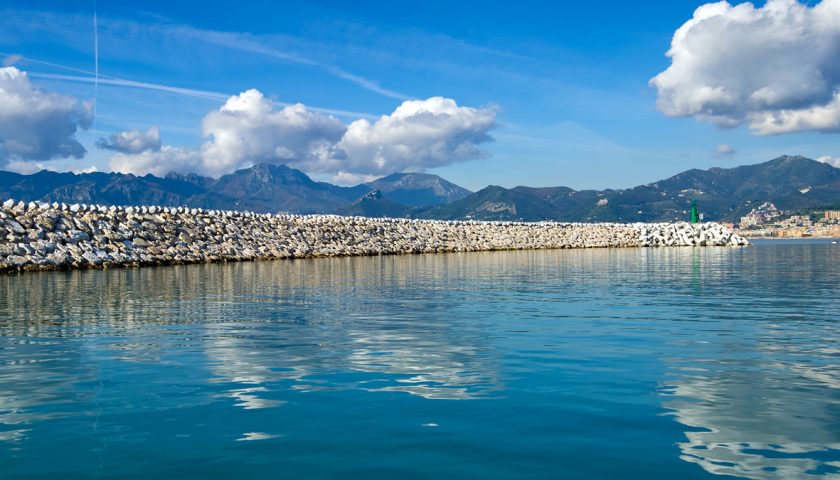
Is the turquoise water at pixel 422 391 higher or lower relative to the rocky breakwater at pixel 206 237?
lower

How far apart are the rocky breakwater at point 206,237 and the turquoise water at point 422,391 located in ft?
94.0

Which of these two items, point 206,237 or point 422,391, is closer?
point 422,391

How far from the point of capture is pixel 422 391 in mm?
11008

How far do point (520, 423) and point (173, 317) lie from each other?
14641 millimetres

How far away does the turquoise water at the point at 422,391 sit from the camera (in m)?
7.66

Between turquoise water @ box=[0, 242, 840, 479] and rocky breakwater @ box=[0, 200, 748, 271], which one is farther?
rocky breakwater @ box=[0, 200, 748, 271]

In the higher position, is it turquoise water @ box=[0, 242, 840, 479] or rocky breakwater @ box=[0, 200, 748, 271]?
rocky breakwater @ box=[0, 200, 748, 271]

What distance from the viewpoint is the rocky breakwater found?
48750 millimetres

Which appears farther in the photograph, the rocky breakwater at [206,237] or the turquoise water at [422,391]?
the rocky breakwater at [206,237]

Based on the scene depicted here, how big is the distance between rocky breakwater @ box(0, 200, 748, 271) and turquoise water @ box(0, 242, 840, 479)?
2865 cm

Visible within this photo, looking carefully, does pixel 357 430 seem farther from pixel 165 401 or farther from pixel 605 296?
pixel 605 296

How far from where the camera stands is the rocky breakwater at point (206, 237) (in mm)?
48750

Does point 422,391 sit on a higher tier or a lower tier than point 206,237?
lower

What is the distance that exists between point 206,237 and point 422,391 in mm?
55358
